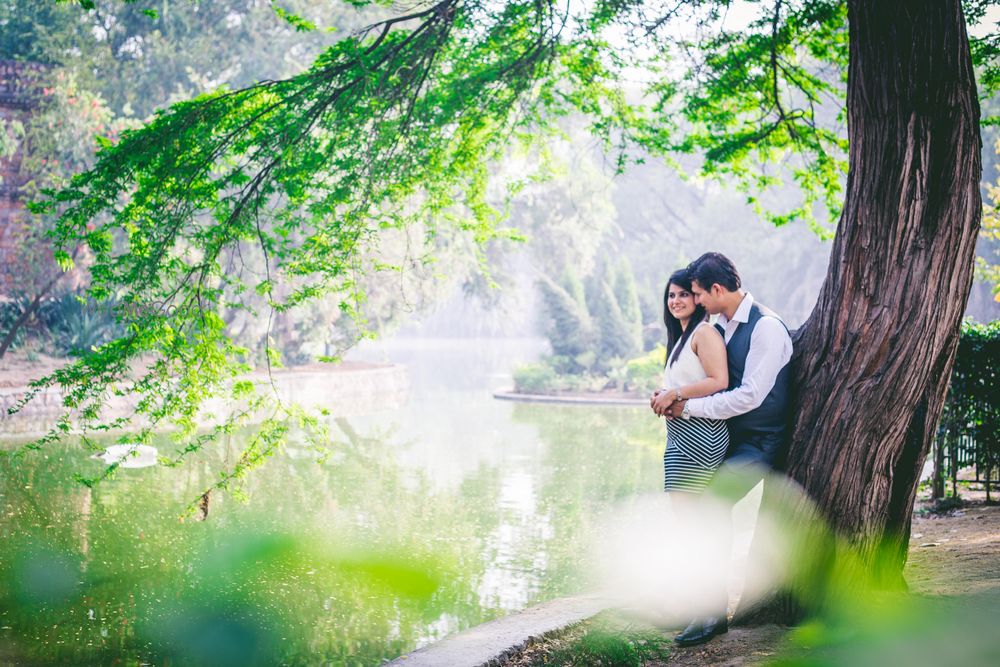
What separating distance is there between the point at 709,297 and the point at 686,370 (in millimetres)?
355

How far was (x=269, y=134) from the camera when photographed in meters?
6.41

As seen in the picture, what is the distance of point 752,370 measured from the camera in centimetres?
400

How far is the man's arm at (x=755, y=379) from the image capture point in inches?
155

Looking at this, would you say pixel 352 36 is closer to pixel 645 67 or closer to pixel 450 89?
pixel 450 89

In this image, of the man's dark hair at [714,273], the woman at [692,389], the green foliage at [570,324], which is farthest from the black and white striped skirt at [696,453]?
the green foliage at [570,324]

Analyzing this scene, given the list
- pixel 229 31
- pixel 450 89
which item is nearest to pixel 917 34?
pixel 450 89

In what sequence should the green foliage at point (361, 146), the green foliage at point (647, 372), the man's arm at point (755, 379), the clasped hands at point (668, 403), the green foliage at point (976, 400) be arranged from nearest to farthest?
the man's arm at point (755, 379) < the clasped hands at point (668, 403) < the green foliage at point (361, 146) < the green foliage at point (976, 400) < the green foliage at point (647, 372)

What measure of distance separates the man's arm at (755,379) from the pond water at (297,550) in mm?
2579

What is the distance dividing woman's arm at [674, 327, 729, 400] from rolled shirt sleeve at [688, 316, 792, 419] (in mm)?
37

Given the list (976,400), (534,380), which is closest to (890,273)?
(976,400)

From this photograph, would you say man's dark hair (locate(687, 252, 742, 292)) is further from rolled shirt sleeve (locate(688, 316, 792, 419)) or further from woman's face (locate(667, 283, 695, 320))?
rolled shirt sleeve (locate(688, 316, 792, 419))

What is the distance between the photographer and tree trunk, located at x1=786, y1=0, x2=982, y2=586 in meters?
3.98

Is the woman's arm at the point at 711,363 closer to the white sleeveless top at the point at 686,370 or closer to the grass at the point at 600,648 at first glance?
the white sleeveless top at the point at 686,370

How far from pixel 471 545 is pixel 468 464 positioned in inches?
191
